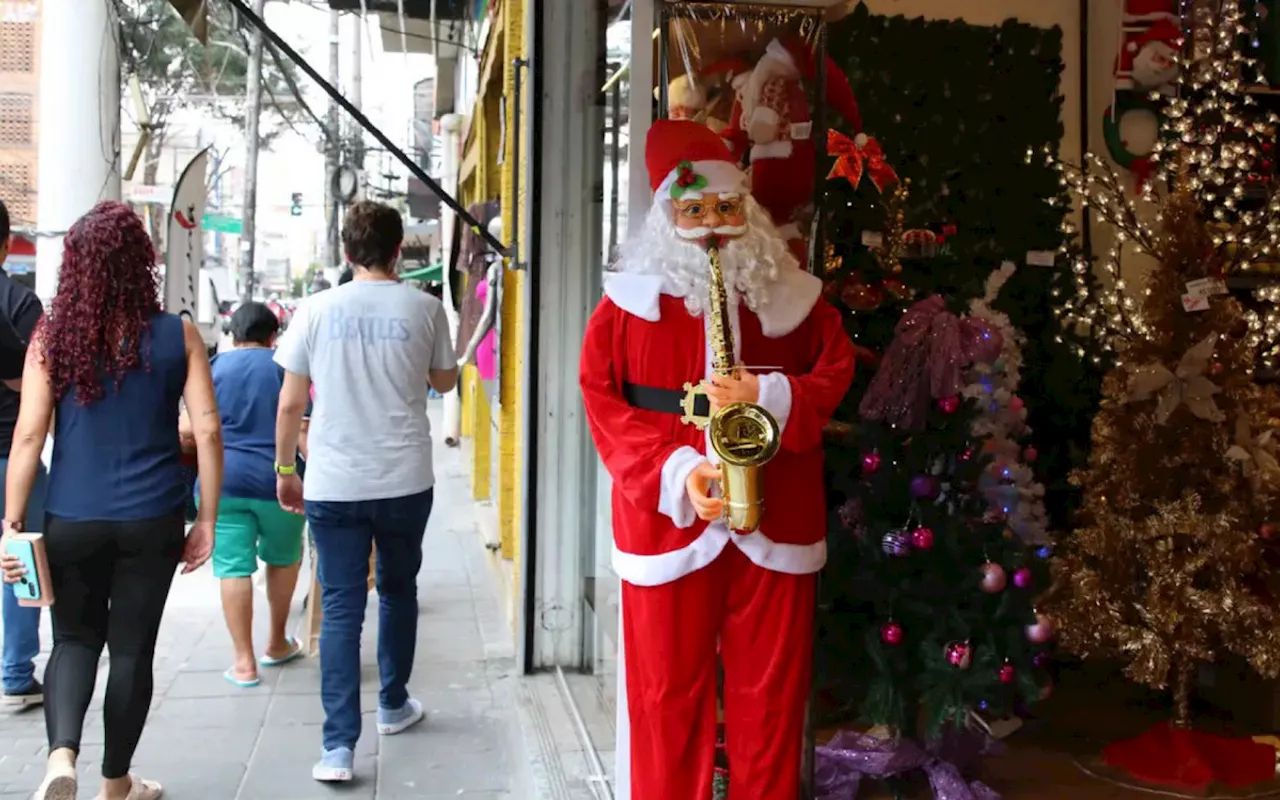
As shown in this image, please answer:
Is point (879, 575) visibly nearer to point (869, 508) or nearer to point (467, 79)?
point (869, 508)

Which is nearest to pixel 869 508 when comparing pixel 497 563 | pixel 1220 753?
pixel 1220 753

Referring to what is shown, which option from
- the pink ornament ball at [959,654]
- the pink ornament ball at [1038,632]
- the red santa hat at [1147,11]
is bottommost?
the pink ornament ball at [959,654]

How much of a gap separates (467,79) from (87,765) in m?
9.58

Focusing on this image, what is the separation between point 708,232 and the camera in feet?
8.28

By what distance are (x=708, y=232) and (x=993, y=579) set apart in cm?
132

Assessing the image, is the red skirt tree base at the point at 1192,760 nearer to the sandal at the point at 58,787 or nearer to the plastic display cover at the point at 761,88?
the plastic display cover at the point at 761,88

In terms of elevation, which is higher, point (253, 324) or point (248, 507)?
point (253, 324)

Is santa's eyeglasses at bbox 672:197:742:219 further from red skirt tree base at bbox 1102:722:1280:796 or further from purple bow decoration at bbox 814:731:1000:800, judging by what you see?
red skirt tree base at bbox 1102:722:1280:796

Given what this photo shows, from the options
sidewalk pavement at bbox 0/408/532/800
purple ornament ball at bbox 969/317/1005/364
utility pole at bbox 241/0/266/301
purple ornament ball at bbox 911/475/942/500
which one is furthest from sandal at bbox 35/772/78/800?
utility pole at bbox 241/0/266/301

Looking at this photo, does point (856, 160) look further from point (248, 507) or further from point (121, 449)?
point (248, 507)

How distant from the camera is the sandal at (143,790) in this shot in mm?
3312

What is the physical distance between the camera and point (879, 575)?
10.4ft

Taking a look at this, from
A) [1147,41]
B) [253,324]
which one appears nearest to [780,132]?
[1147,41]

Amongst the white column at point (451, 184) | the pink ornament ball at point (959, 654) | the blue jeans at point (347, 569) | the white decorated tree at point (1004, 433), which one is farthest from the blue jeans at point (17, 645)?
the white column at point (451, 184)
